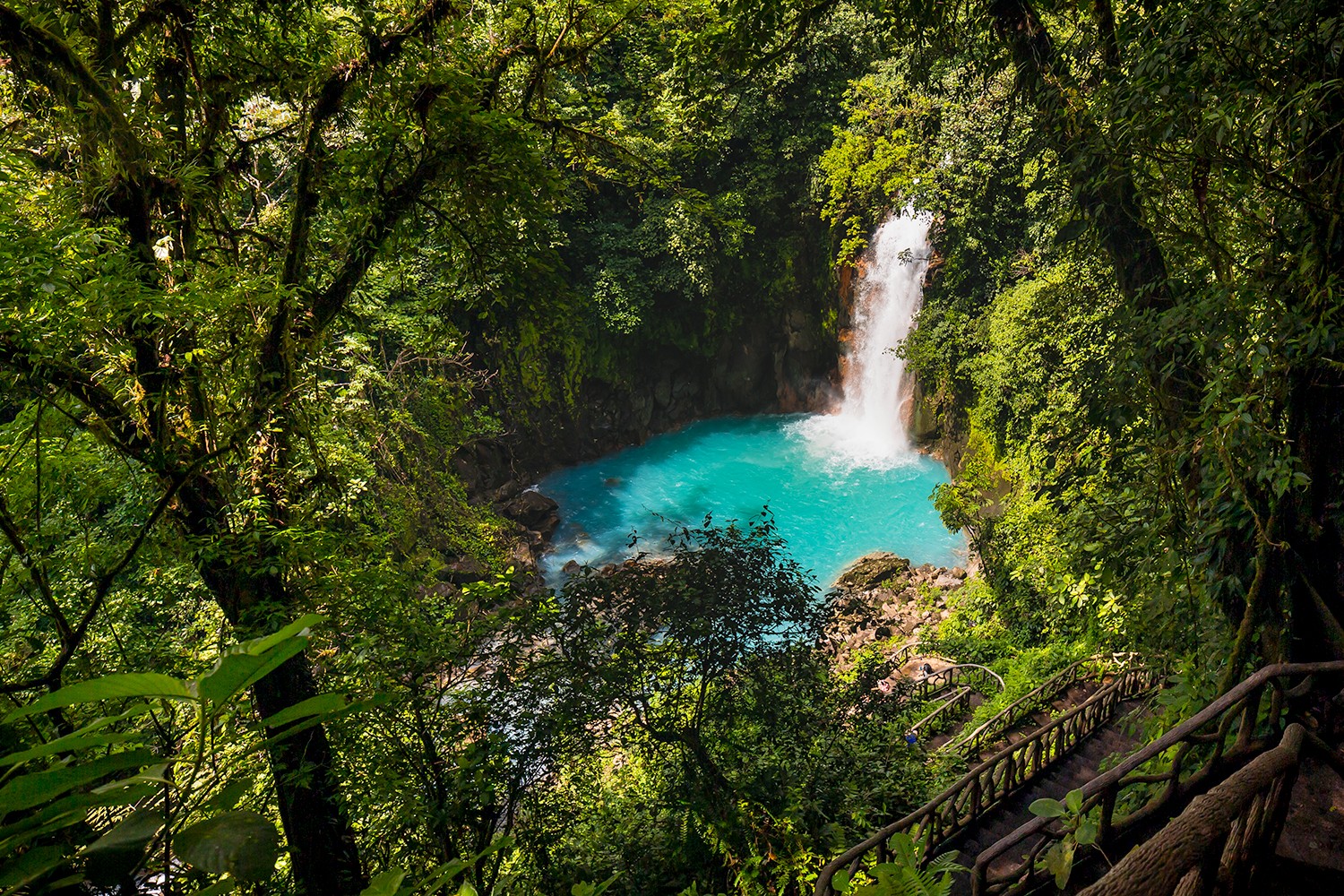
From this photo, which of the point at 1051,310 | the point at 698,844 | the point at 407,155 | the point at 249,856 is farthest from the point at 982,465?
the point at 249,856

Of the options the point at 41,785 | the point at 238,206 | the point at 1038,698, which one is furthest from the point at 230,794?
the point at 1038,698

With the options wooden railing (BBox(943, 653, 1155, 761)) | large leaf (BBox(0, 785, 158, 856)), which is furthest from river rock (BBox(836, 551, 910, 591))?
large leaf (BBox(0, 785, 158, 856))

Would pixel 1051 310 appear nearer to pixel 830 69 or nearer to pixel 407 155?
pixel 407 155

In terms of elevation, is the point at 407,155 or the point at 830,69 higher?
the point at 830,69

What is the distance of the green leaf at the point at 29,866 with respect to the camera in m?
0.57

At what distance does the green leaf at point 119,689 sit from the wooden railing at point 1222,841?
1.96m

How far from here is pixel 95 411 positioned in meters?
3.52

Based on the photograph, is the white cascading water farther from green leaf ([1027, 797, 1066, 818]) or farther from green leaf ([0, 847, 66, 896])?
green leaf ([0, 847, 66, 896])

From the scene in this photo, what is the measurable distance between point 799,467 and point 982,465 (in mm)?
5074

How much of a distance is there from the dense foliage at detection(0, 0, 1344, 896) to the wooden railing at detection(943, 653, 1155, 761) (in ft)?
3.23

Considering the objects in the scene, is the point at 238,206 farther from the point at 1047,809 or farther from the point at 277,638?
the point at 1047,809

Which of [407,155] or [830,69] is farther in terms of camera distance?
[830,69]

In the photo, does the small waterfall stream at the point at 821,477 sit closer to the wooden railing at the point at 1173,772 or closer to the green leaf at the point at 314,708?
the wooden railing at the point at 1173,772

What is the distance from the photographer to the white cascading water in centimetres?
1636
